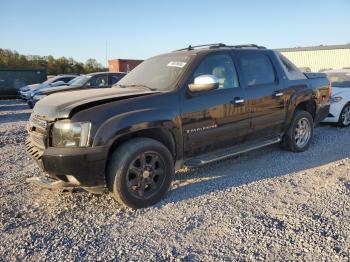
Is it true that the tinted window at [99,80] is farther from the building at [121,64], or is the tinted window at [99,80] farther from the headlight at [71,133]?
the building at [121,64]

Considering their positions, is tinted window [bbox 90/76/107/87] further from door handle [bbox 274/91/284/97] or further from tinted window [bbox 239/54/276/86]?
door handle [bbox 274/91/284/97]

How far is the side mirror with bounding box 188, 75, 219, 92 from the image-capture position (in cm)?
443

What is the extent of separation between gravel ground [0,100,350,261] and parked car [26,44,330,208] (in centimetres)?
33

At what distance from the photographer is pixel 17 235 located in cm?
355

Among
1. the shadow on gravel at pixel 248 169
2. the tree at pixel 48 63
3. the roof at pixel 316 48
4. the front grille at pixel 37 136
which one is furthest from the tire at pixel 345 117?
the tree at pixel 48 63

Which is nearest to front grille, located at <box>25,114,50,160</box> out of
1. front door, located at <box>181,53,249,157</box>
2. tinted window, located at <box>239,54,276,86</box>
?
front door, located at <box>181,53,249,157</box>

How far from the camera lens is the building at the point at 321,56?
3534cm

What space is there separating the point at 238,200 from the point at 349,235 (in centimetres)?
128

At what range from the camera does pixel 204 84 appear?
4445 millimetres

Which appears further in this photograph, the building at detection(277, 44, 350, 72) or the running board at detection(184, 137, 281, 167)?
the building at detection(277, 44, 350, 72)

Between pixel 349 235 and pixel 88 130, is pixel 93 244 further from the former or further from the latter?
pixel 349 235

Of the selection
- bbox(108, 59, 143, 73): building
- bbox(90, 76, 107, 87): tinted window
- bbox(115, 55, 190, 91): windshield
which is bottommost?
bbox(90, 76, 107, 87): tinted window

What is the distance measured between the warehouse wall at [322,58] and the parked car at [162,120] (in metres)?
33.0

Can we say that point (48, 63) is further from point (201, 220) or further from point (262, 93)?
point (201, 220)
